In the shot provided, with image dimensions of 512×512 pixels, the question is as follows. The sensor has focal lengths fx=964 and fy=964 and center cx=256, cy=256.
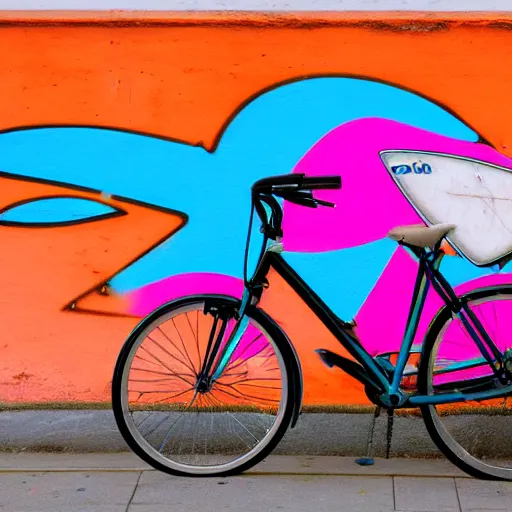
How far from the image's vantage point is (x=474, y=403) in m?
4.80

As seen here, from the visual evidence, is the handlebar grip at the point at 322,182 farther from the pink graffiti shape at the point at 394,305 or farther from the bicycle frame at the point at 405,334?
the pink graffiti shape at the point at 394,305

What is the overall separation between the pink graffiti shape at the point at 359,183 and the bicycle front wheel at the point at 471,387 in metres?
0.62

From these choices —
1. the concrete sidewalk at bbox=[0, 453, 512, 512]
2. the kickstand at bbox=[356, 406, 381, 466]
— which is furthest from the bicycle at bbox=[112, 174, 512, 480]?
the kickstand at bbox=[356, 406, 381, 466]

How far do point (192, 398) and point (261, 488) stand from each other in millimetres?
620

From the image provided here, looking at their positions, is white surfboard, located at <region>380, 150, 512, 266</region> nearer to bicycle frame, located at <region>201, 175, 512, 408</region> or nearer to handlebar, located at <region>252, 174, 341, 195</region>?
bicycle frame, located at <region>201, 175, 512, 408</region>

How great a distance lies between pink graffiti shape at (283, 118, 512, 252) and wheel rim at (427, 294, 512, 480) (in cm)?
61

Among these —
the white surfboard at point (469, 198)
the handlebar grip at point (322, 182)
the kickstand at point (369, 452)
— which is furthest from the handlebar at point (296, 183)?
the kickstand at point (369, 452)

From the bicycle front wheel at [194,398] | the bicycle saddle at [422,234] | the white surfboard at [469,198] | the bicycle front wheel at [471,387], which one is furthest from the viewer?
the bicycle front wheel at [194,398]

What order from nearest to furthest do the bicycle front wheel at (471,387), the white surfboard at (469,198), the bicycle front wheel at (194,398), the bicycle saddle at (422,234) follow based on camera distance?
the bicycle saddle at (422,234)
the bicycle front wheel at (471,387)
the white surfboard at (469,198)
the bicycle front wheel at (194,398)

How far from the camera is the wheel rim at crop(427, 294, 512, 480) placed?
4312mm

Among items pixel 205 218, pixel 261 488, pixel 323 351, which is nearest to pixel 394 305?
pixel 323 351

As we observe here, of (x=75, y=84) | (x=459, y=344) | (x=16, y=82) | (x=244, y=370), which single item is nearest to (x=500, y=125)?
(x=459, y=344)

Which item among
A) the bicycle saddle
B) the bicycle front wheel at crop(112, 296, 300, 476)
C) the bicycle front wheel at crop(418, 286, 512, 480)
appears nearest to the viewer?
the bicycle saddle

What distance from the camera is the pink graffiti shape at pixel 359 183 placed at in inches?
183
